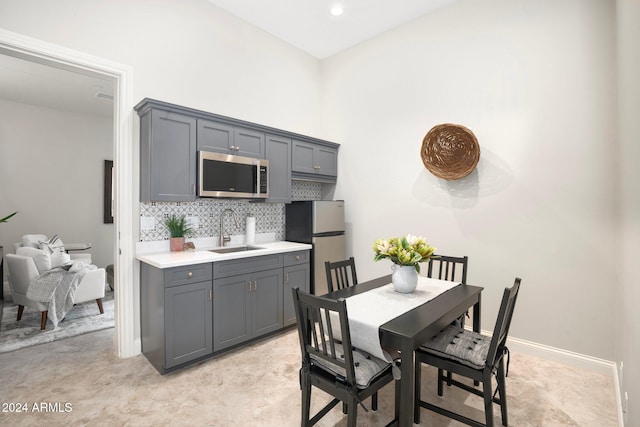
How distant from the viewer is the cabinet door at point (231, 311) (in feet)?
9.33

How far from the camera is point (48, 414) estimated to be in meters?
2.10

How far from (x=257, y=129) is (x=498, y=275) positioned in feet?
9.32

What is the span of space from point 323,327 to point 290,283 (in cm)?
188

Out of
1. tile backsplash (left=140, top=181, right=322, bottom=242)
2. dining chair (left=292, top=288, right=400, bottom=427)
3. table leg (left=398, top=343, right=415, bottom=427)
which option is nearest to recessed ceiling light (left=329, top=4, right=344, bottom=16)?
tile backsplash (left=140, top=181, right=322, bottom=242)

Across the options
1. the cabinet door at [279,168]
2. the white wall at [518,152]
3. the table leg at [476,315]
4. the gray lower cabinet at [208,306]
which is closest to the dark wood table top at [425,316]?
the table leg at [476,315]

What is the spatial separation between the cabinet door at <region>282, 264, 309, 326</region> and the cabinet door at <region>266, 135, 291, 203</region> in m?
0.81

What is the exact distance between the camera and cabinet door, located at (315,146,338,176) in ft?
13.9

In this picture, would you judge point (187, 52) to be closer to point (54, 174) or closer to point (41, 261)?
point (41, 261)

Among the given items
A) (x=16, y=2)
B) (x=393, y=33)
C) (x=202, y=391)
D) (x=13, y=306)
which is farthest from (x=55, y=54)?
(x=13, y=306)

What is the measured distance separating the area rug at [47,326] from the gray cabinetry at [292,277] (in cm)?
205

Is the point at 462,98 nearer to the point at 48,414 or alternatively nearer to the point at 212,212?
the point at 212,212

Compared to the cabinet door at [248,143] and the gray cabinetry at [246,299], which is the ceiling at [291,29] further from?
the gray cabinetry at [246,299]

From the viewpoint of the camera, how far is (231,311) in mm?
2945

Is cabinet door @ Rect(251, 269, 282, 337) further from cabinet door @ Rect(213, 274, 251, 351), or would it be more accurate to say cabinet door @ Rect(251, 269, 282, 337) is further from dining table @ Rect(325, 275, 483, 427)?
dining table @ Rect(325, 275, 483, 427)
